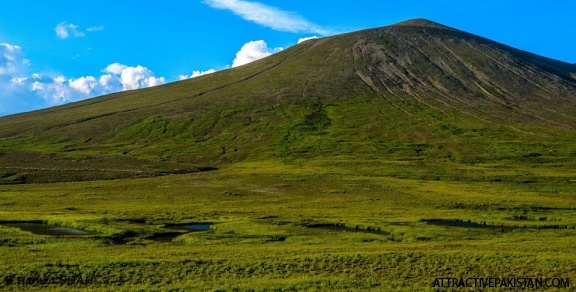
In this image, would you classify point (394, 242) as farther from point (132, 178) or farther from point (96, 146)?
point (96, 146)

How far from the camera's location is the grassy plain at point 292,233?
130ft

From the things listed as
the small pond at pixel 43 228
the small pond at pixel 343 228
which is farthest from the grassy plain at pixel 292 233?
the small pond at pixel 43 228

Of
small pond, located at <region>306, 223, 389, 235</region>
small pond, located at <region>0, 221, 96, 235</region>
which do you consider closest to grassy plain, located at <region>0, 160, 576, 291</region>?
small pond, located at <region>306, 223, 389, 235</region>

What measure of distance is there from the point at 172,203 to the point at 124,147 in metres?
105

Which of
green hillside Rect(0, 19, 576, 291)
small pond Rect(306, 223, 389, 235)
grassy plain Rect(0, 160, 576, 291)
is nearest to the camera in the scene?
grassy plain Rect(0, 160, 576, 291)

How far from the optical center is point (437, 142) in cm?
17362

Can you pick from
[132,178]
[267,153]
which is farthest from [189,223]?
[267,153]

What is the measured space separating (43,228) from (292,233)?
33821 millimetres

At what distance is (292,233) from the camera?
61.1m

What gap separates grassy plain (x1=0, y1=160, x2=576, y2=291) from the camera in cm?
3959

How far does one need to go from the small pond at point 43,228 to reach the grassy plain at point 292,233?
1784 mm

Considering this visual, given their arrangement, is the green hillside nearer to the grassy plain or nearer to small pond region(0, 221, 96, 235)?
the grassy plain

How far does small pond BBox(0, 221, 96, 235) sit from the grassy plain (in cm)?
178

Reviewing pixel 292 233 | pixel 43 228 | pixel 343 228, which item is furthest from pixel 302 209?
pixel 43 228
